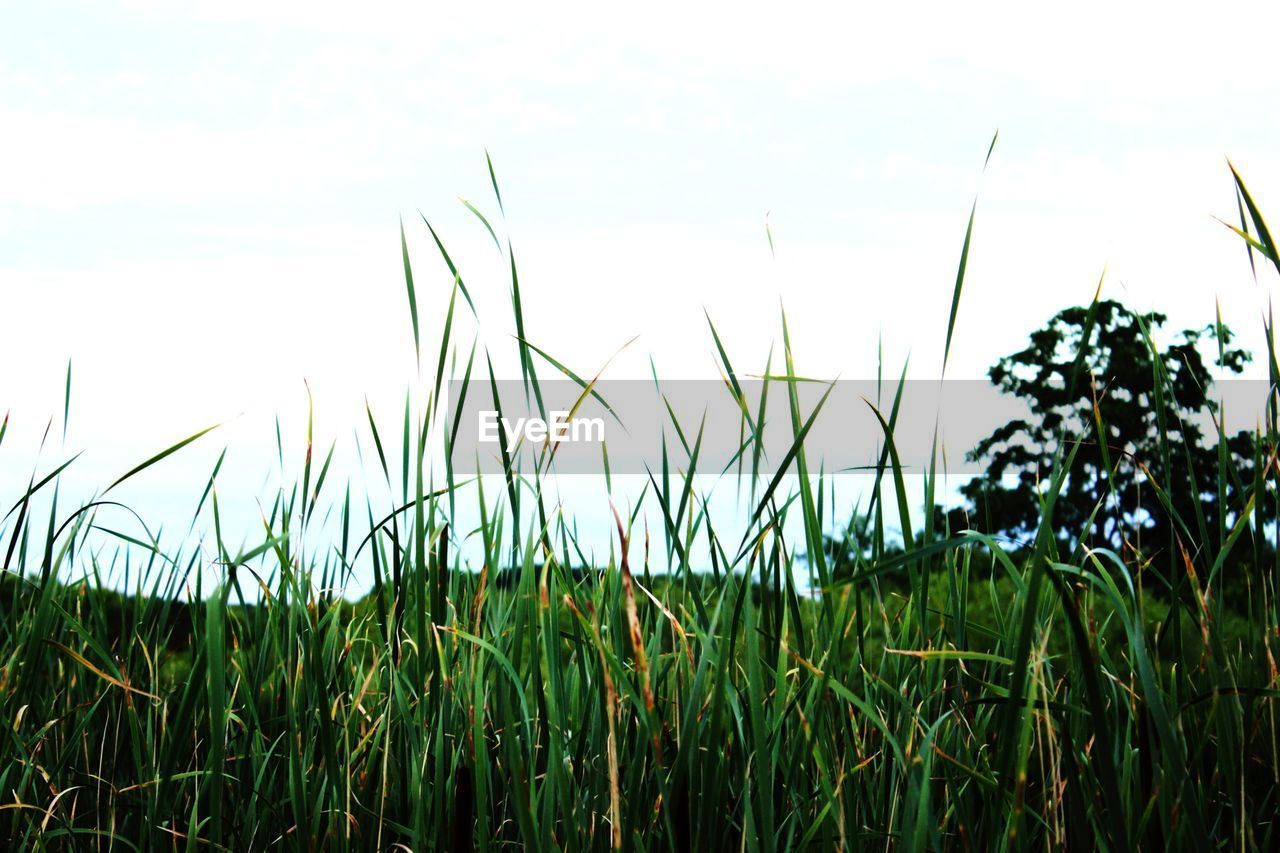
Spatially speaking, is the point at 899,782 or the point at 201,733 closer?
the point at 899,782

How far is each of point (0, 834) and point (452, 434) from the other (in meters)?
1.13

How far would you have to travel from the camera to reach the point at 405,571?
1.59 metres

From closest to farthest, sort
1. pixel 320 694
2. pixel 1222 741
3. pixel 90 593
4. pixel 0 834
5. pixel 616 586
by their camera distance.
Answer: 1. pixel 1222 741
2. pixel 320 694
3. pixel 616 586
4. pixel 0 834
5. pixel 90 593

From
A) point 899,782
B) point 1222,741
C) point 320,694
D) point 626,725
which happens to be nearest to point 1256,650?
point 1222,741

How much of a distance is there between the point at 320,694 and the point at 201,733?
87 centimetres

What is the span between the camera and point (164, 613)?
6.48 ft

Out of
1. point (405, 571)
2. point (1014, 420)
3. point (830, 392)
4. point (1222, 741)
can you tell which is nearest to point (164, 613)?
point (405, 571)

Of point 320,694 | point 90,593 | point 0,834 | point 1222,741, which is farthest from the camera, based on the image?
point 90,593

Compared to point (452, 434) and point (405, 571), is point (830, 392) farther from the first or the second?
point (405, 571)

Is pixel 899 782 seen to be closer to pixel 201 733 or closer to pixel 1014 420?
pixel 201 733

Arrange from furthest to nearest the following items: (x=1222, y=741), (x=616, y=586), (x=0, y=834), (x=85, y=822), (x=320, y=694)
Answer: (x=85, y=822) → (x=0, y=834) → (x=616, y=586) → (x=320, y=694) → (x=1222, y=741)

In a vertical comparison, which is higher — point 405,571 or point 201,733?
point 405,571

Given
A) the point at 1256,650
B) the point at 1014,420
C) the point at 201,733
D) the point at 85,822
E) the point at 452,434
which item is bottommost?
the point at 85,822

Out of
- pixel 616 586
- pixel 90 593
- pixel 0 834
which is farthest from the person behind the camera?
pixel 90 593
